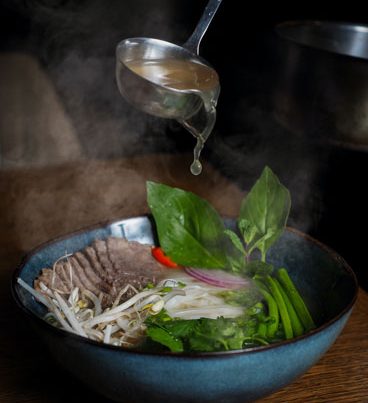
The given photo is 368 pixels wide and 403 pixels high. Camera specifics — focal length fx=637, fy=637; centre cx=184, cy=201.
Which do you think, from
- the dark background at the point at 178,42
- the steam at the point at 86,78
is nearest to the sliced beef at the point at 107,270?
the dark background at the point at 178,42

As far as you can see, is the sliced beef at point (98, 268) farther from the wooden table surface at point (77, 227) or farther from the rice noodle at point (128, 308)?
the wooden table surface at point (77, 227)

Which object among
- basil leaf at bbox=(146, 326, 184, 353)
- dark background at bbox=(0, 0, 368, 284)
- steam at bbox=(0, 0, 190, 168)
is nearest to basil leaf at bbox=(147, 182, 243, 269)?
basil leaf at bbox=(146, 326, 184, 353)

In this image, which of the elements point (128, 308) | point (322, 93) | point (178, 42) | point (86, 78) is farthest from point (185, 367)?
point (86, 78)

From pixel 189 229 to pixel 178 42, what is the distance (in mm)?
1667

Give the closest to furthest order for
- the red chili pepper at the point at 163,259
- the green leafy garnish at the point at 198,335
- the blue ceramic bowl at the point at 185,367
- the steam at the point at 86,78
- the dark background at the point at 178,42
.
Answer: the blue ceramic bowl at the point at 185,367 → the green leafy garnish at the point at 198,335 → the red chili pepper at the point at 163,259 → the dark background at the point at 178,42 → the steam at the point at 86,78

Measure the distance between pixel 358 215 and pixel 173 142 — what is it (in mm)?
1389

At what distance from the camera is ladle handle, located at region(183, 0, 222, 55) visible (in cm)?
128

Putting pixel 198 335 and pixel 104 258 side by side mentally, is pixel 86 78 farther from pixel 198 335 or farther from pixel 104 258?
pixel 198 335

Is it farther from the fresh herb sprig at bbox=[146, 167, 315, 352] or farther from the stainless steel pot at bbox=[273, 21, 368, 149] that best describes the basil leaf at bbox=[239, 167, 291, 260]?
the stainless steel pot at bbox=[273, 21, 368, 149]

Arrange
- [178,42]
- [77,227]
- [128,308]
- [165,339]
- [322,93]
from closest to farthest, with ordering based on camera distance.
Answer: [165,339] → [128,308] → [322,93] → [77,227] → [178,42]

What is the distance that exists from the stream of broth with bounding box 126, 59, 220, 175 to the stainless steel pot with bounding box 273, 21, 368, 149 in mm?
281

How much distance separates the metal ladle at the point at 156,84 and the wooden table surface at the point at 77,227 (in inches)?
19.8

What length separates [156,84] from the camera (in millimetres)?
1217

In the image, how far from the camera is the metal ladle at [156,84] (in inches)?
48.8
